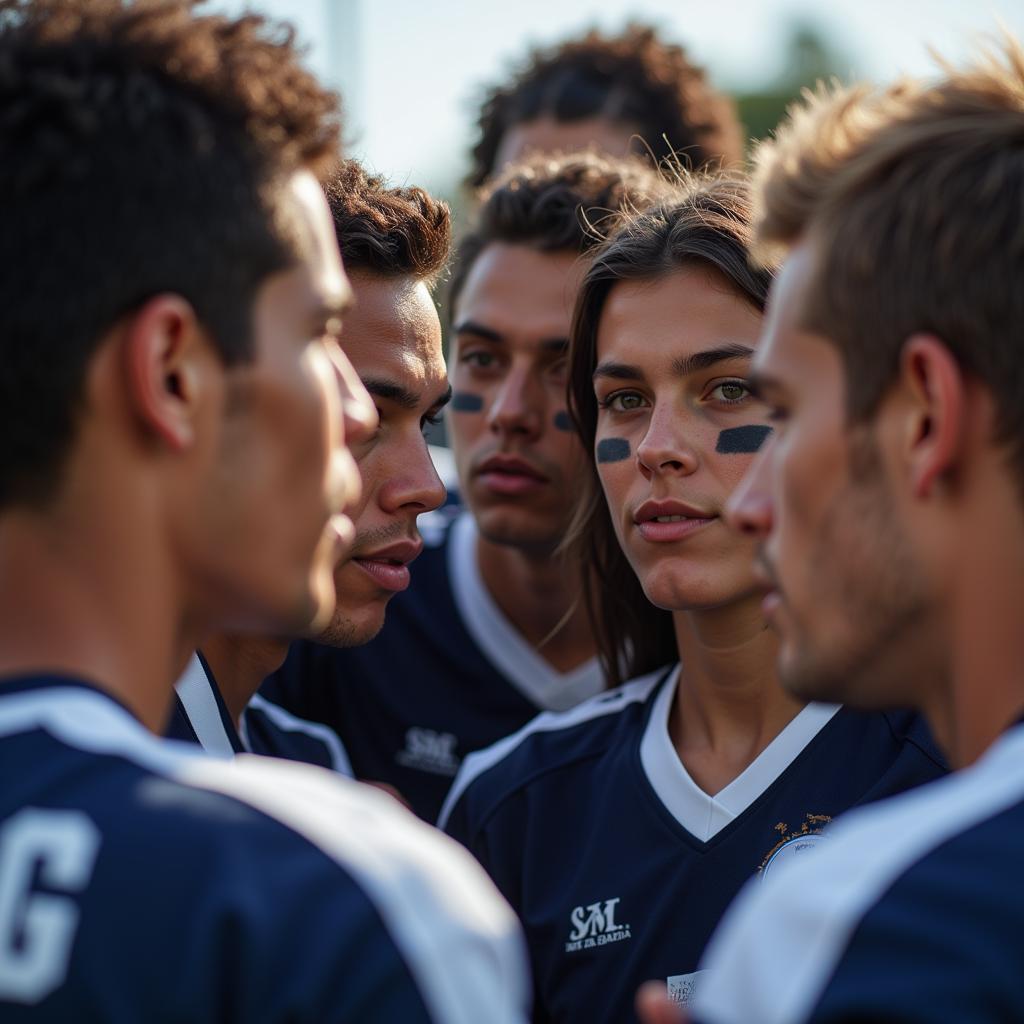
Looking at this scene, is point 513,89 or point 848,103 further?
point 513,89

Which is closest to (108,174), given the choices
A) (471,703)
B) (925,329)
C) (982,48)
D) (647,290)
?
(925,329)

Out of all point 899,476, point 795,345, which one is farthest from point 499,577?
point 899,476

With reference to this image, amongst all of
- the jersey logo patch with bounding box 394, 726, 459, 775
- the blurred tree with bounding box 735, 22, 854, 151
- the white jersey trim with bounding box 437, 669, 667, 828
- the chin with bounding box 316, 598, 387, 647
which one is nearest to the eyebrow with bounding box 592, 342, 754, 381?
the white jersey trim with bounding box 437, 669, 667, 828

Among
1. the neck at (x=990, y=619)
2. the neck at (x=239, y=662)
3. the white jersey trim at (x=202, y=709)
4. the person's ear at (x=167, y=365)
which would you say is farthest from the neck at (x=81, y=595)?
the neck at (x=239, y=662)

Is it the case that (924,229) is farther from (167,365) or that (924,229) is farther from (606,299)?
(606,299)

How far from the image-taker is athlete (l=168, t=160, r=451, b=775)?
3.32 metres

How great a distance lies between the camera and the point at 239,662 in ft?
10.6

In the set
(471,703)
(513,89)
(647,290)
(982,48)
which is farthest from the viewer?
(513,89)

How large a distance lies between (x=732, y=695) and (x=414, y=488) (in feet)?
3.22

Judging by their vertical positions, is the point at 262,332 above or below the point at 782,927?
above

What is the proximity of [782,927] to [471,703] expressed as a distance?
3013 millimetres

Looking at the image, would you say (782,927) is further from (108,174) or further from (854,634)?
(108,174)

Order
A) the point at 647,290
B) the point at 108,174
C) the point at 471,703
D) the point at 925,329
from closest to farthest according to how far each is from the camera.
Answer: the point at 108,174, the point at 925,329, the point at 647,290, the point at 471,703

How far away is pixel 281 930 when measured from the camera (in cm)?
138
